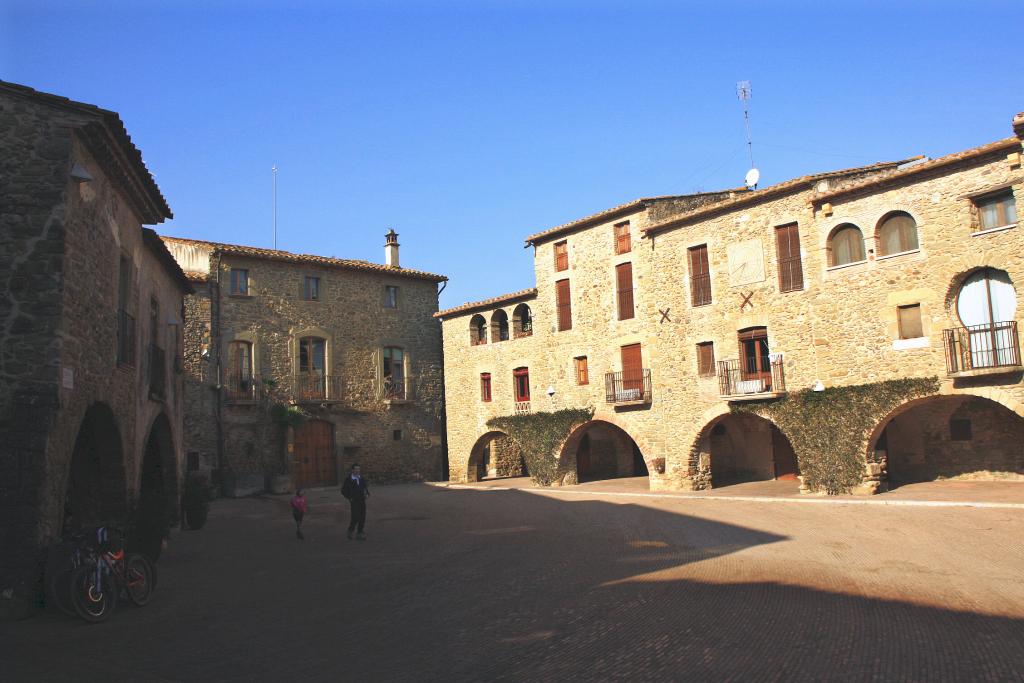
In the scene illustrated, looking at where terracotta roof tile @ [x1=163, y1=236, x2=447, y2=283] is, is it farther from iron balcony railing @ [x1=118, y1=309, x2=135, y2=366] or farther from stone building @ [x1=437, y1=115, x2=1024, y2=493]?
iron balcony railing @ [x1=118, y1=309, x2=135, y2=366]

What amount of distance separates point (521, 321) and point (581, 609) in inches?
935

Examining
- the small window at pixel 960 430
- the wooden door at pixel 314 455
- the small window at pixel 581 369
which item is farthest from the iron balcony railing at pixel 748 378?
the wooden door at pixel 314 455

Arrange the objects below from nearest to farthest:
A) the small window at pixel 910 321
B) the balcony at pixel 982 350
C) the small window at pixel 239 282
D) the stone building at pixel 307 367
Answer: the balcony at pixel 982 350 → the small window at pixel 910 321 → the stone building at pixel 307 367 → the small window at pixel 239 282

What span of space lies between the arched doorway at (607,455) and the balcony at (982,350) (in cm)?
1422

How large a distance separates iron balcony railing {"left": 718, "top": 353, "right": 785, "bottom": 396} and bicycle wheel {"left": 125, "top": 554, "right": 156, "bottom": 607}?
1789cm

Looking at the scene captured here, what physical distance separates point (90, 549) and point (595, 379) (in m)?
21.2

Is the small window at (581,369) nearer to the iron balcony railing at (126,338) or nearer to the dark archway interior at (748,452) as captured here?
the dark archway interior at (748,452)

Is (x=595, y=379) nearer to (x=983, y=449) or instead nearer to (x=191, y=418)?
(x=983, y=449)

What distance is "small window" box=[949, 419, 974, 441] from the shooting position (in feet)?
69.8

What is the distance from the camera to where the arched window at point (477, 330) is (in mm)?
33656

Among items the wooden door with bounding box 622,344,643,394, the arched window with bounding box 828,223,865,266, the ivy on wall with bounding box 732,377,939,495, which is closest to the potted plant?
the wooden door with bounding box 622,344,643,394

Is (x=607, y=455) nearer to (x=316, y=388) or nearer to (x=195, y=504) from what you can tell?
(x=316, y=388)

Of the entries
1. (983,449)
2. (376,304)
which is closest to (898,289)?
(983,449)

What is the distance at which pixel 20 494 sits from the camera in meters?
8.55
